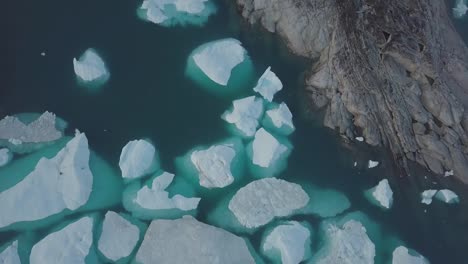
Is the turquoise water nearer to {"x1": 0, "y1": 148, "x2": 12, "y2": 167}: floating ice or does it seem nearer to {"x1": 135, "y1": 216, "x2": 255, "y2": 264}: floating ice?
{"x1": 135, "y1": 216, "x2": 255, "y2": 264}: floating ice

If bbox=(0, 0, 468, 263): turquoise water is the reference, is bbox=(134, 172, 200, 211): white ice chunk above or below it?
Result: below

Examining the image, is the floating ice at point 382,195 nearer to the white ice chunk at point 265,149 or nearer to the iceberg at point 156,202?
the white ice chunk at point 265,149

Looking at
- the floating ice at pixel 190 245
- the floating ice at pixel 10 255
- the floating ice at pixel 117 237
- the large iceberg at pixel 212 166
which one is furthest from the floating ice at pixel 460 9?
the floating ice at pixel 10 255

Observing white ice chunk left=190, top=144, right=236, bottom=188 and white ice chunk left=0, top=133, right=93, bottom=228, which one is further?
white ice chunk left=190, top=144, right=236, bottom=188

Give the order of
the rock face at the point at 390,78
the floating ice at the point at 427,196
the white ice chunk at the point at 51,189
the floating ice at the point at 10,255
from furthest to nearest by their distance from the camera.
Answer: the rock face at the point at 390,78, the floating ice at the point at 427,196, the white ice chunk at the point at 51,189, the floating ice at the point at 10,255

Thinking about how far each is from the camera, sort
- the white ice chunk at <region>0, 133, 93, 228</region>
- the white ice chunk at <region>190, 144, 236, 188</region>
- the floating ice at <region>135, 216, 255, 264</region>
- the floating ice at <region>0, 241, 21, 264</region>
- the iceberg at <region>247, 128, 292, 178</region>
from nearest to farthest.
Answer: the floating ice at <region>0, 241, 21, 264</region>
the floating ice at <region>135, 216, 255, 264</region>
the white ice chunk at <region>0, 133, 93, 228</region>
the white ice chunk at <region>190, 144, 236, 188</region>
the iceberg at <region>247, 128, 292, 178</region>

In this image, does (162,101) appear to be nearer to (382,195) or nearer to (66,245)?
(66,245)

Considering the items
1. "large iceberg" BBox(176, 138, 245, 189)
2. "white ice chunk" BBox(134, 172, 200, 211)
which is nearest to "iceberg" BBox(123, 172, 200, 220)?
"white ice chunk" BBox(134, 172, 200, 211)
